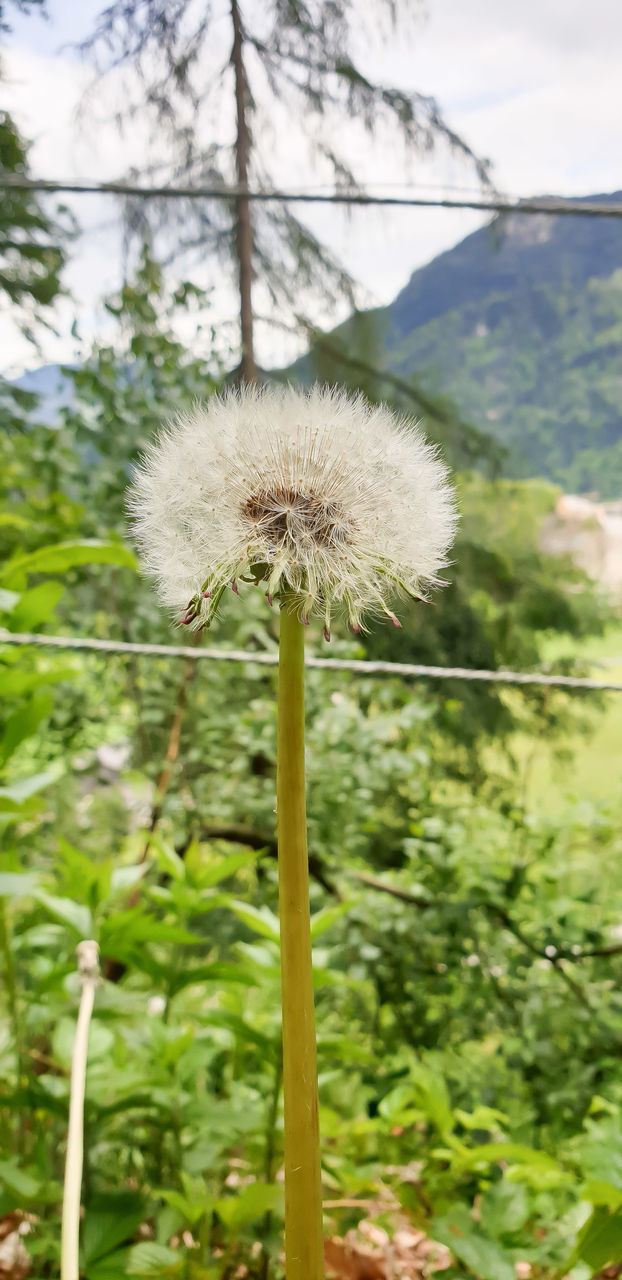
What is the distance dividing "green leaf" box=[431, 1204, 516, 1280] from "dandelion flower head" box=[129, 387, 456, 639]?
52cm

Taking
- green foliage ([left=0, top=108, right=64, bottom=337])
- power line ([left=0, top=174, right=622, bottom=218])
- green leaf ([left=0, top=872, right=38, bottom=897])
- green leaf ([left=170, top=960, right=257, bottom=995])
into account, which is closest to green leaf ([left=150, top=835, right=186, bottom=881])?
green leaf ([left=170, top=960, right=257, bottom=995])

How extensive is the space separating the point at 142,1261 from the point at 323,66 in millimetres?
2176

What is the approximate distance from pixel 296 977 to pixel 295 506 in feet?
0.68

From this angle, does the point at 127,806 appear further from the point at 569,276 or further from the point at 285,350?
the point at 569,276

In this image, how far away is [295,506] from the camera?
0.37 meters

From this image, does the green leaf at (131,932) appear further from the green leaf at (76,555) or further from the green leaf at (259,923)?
the green leaf at (76,555)

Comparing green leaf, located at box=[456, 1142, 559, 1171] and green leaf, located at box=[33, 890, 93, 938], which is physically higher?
green leaf, located at box=[33, 890, 93, 938]

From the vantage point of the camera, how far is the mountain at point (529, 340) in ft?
7.17

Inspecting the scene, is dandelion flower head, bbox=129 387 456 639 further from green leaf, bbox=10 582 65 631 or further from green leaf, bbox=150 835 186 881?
green leaf, bbox=150 835 186 881

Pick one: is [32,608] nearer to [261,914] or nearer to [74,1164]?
[261,914]

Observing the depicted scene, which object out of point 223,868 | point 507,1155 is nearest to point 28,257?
point 223,868

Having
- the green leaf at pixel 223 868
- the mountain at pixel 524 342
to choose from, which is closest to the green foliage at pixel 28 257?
the mountain at pixel 524 342

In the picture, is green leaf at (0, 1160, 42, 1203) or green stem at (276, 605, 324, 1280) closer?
green stem at (276, 605, 324, 1280)

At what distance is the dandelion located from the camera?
0.35 metres
